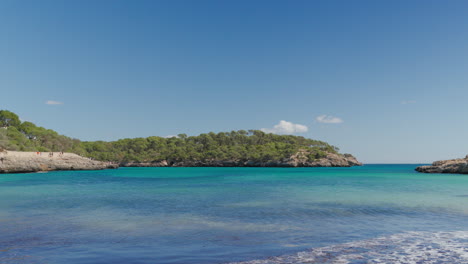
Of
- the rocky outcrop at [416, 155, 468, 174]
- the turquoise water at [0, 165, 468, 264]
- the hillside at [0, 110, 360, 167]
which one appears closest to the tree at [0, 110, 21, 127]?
the hillside at [0, 110, 360, 167]

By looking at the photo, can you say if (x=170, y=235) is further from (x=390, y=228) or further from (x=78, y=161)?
(x=78, y=161)

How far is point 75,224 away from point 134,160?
168511mm

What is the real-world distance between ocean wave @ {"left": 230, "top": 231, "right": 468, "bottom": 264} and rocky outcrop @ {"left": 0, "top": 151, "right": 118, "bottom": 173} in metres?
76.7

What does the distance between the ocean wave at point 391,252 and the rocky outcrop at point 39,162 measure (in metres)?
76.7

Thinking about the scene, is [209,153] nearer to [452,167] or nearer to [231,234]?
[452,167]

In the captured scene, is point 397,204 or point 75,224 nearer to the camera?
point 75,224

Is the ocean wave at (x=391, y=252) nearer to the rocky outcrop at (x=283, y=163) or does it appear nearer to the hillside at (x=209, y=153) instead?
the hillside at (x=209, y=153)

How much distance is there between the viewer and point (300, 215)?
16.2 meters

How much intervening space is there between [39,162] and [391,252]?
85.1 metres

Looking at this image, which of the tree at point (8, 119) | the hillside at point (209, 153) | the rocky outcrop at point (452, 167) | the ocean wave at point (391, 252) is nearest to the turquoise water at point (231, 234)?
the ocean wave at point (391, 252)

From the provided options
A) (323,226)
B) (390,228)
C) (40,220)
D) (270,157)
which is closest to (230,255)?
(323,226)

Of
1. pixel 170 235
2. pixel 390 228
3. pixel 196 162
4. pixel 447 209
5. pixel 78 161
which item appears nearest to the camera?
pixel 170 235

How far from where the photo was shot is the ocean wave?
8443 millimetres

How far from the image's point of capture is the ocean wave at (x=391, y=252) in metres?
8.44
